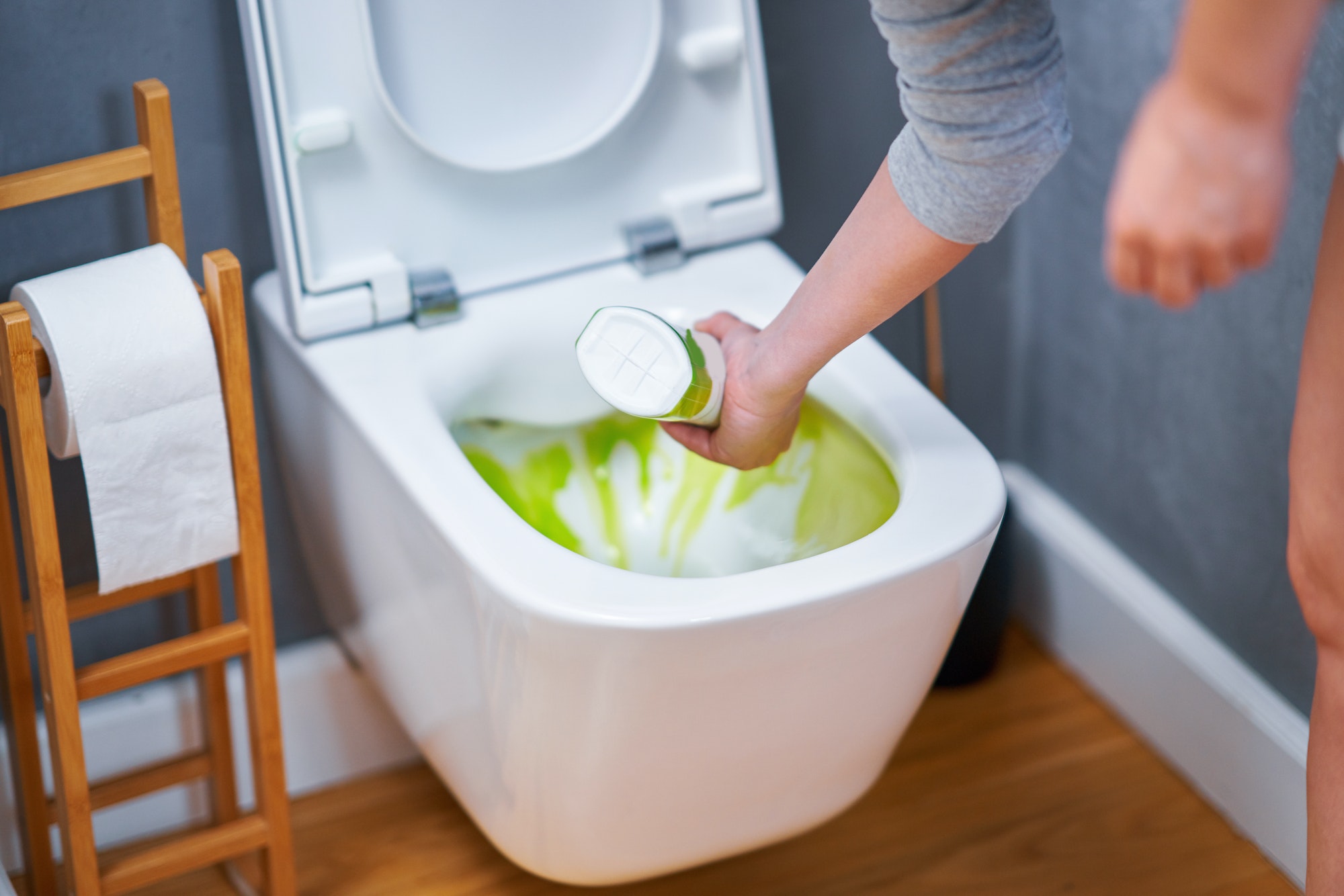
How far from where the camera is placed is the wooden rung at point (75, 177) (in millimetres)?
887

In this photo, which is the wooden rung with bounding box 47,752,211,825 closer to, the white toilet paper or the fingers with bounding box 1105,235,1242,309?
the white toilet paper

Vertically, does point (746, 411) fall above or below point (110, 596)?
above

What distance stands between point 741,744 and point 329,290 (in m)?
0.41

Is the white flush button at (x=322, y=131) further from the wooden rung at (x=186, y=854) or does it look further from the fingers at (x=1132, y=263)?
the fingers at (x=1132, y=263)

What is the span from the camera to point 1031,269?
1.30 m

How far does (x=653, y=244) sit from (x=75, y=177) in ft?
1.28

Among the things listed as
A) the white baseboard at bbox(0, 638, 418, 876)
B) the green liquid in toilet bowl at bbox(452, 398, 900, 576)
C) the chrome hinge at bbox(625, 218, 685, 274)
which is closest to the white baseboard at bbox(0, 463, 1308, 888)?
the white baseboard at bbox(0, 638, 418, 876)

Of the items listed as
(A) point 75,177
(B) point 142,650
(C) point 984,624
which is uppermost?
(A) point 75,177

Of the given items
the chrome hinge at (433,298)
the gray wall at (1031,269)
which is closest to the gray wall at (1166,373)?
the gray wall at (1031,269)

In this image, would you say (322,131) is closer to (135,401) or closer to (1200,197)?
(135,401)

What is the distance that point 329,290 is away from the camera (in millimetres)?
973

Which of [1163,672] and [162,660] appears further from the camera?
[1163,672]

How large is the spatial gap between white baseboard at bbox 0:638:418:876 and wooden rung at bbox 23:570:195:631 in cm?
11

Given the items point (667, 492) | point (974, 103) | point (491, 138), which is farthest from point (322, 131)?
point (974, 103)
